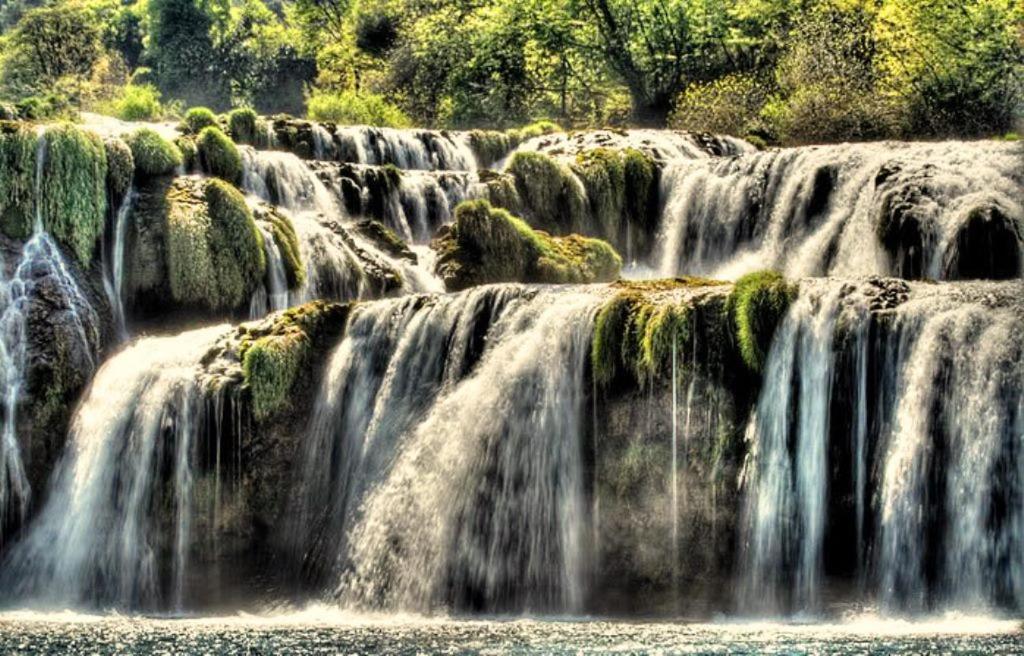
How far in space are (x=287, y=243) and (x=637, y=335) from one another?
11474mm

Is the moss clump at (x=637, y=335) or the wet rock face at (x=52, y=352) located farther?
the wet rock face at (x=52, y=352)

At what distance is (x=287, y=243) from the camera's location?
32.2 meters

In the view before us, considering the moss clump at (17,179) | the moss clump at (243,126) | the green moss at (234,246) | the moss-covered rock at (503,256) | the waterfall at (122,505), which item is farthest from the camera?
the moss clump at (243,126)

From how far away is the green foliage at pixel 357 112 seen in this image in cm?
5847

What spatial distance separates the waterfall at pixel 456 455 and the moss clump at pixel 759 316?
2718 mm

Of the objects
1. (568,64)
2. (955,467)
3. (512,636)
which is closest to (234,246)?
(512,636)

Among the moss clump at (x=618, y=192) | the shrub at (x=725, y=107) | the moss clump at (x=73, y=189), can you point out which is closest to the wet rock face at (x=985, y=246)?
the moss clump at (x=618, y=192)

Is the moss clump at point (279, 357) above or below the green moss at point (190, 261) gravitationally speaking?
below

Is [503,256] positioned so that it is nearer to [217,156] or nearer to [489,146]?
[217,156]

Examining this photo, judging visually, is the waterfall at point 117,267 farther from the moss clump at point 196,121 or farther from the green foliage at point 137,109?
the green foliage at point 137,109

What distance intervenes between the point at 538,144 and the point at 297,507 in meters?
19.7

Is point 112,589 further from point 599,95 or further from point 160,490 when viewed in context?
point 599,95

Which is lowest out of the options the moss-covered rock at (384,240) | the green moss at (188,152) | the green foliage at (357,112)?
the moss-covered rock at (384,240)

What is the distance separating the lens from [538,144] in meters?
43.0
